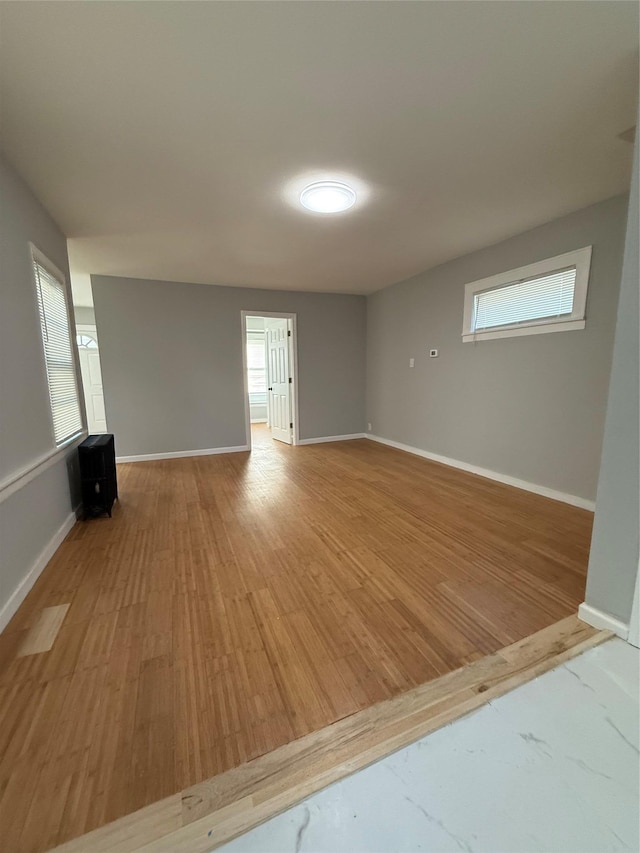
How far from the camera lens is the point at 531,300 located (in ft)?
10.5

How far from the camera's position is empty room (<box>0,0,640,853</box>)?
3.19 ft

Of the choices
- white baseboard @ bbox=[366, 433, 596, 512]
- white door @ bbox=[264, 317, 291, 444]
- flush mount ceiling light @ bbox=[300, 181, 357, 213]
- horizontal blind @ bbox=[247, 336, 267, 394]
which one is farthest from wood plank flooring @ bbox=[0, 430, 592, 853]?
horizontal blind @ bbox=[247, 336, 267, 394]

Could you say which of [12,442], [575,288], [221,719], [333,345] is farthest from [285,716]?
[333,345]

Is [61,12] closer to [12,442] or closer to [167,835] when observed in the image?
[12,442]

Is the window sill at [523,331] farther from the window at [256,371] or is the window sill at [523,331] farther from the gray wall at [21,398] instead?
the window at [256,371]

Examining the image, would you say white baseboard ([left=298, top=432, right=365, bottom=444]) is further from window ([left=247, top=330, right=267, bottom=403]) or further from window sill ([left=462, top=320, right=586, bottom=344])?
window ([left=247, top=330, right=267, bottom=403])

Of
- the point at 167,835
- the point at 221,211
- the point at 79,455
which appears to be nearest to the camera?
the point at 167,835

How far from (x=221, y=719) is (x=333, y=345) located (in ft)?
16.7

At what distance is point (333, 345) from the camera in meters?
5.62

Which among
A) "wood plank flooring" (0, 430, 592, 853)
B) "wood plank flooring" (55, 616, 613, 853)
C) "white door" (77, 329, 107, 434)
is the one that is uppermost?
"white door" (77, 329, 107, 434)

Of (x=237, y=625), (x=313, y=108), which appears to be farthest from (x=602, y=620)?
(x=313, y=108)

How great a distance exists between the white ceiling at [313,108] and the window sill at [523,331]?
35.9 inches

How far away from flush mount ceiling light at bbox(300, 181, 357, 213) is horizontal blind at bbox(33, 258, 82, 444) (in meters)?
1.97

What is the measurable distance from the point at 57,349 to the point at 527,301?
426 cm
